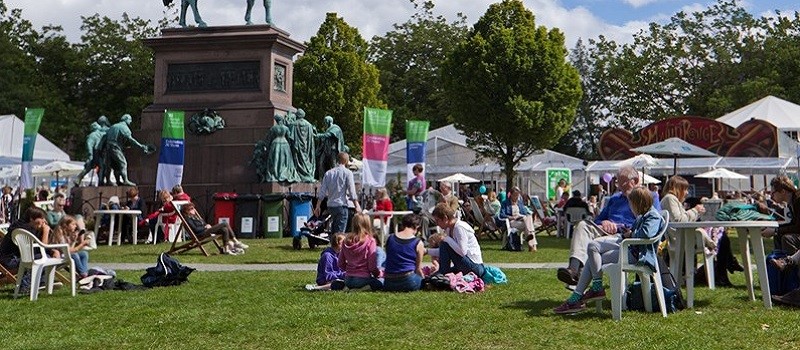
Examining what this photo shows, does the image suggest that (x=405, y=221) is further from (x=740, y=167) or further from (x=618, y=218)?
(x=740, y=167)

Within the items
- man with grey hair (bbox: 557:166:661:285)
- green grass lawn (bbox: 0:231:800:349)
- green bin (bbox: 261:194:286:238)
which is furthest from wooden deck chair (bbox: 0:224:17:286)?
green bin (bbox: 261:194:286:238)

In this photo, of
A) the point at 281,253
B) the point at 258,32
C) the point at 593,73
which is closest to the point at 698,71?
the point at 593,73

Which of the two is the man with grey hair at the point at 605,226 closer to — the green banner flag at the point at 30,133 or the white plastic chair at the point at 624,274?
the white plastic chair at the point at 624,274

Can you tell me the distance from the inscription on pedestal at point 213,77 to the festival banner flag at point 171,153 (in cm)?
224

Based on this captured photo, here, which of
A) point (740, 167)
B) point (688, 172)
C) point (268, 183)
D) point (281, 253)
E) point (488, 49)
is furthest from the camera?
point (488, 49)

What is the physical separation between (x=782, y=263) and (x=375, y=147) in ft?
44.0

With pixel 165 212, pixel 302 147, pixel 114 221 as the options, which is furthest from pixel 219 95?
→ pixel 165 212

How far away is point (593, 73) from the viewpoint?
6506cm

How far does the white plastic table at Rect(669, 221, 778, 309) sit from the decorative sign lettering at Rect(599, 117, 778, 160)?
86.3 ft

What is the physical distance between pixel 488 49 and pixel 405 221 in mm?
32382

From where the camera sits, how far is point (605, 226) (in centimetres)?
916

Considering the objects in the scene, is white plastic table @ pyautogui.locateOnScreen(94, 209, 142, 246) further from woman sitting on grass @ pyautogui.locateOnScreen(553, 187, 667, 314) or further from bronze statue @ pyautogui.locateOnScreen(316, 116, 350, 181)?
woman sitting on grass @ pyautogui.locateOnScreen(553, 187, 667, 314)

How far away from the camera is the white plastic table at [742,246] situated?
8445 mm

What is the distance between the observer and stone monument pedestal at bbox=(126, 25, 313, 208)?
22328 millimetres
